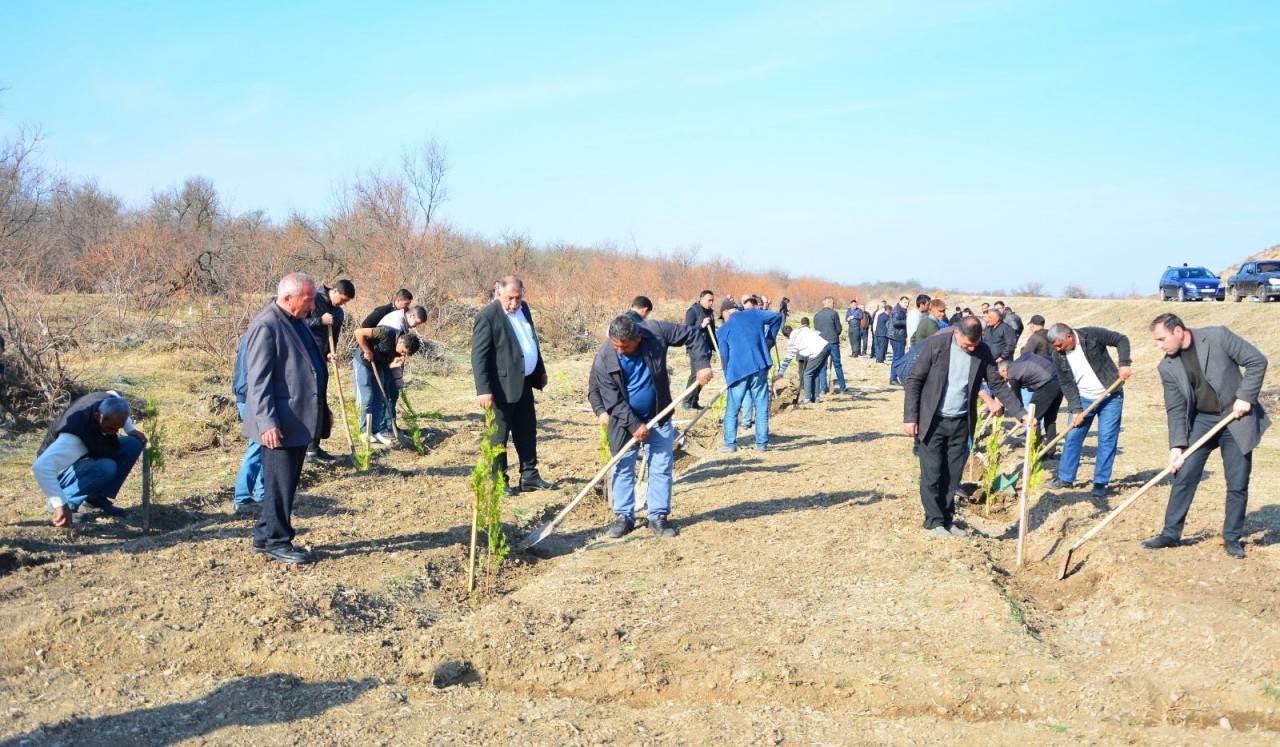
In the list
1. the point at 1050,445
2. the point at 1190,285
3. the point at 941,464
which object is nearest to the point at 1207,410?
the point at 941,464

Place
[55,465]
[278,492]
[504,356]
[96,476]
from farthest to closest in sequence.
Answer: [504,356], [96,476], [55,465], [278,492]

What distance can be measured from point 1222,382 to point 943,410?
5.86ft

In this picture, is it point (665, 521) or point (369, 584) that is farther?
point (665, 521)

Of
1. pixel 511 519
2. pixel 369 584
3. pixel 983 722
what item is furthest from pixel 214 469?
pixel 983 722

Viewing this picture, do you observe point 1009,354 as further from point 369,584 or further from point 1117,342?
point 369,584

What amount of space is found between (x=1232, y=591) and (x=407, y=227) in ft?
69.4

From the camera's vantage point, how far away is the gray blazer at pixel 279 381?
5.48 m

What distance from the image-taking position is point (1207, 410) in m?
6.38

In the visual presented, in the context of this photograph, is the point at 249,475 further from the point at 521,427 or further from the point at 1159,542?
the point at 1159,542

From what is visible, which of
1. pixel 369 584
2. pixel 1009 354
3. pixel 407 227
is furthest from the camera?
pixel 407 227

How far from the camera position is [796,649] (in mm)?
4863

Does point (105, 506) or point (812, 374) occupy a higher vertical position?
point (812, 374)

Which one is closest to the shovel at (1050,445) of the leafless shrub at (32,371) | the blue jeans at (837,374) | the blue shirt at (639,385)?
the blue shirt at (639,385)

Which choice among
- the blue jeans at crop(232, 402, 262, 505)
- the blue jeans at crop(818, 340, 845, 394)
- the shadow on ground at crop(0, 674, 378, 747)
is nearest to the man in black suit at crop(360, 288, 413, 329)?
the blue jeans at crop(232, 402, 262, 505)
